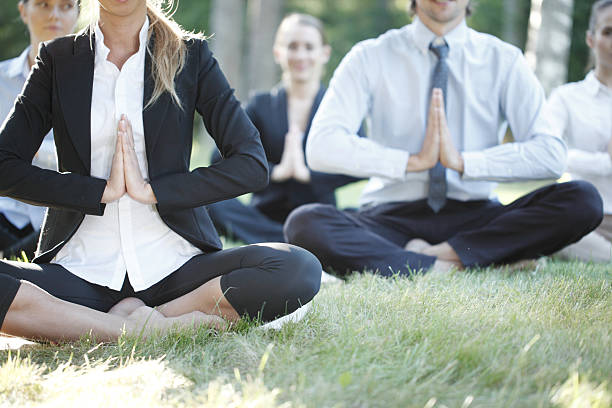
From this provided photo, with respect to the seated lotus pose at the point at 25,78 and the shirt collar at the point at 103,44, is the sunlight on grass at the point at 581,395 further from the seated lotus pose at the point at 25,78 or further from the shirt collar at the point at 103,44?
the seated lotus pose at the point at 25,78

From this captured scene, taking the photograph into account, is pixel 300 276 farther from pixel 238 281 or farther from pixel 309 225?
pixel 309 225

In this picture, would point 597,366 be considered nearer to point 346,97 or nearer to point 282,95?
point 346,97

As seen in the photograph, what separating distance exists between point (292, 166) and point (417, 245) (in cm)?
153

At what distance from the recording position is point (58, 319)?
2.38 meters

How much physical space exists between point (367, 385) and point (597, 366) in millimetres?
675

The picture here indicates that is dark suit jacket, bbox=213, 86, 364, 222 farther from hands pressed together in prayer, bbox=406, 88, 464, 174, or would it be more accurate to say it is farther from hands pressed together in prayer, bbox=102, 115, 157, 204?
hands pressed together in prayer, bbox=102, 115, 157, 204

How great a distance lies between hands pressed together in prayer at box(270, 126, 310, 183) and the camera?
4.99 m

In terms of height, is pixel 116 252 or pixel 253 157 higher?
pixel 253 157

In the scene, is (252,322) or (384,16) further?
(384,16)

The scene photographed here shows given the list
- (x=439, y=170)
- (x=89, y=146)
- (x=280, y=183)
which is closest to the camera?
(x=89, y=146)

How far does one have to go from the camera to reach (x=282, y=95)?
5355 millimetres

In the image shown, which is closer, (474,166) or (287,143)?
(474,166)

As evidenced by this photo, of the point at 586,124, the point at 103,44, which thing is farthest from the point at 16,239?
the point at 586,124

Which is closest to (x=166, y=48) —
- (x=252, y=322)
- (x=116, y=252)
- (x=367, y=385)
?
(x=116, y=252)
